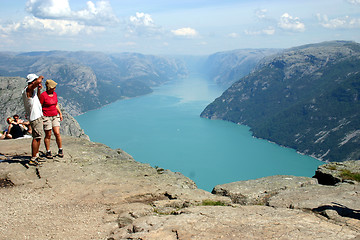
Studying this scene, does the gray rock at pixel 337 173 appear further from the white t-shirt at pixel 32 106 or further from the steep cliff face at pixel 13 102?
the steep cliff face at pixel 13 102

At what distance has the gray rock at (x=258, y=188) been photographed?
13320 mm

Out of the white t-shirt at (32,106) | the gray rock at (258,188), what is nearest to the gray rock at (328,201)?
the gray rock at (258,188)

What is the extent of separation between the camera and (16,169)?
1340 centimetres

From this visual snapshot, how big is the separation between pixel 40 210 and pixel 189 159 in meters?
168

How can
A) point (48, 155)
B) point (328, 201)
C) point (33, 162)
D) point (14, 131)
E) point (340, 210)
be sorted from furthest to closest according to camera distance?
point (14, 131)
point (48, 155)
point (33, 162)
point (328, 201)
point (340, 210)

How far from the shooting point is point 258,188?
47.2 feet

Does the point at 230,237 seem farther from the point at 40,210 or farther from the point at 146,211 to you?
the point at 40,210

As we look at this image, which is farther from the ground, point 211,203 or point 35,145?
point 35,145

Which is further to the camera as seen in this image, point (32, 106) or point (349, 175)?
point (349, 175)

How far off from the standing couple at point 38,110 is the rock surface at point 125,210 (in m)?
1.29

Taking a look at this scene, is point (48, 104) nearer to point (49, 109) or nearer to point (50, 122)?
point (49, 109)

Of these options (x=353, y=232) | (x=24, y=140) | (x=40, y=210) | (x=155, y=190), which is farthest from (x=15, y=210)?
(x=353, y=232)

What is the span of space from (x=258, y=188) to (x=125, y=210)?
23.8 ft

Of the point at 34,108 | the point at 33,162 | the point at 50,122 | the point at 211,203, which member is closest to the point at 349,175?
the point at 211,203
